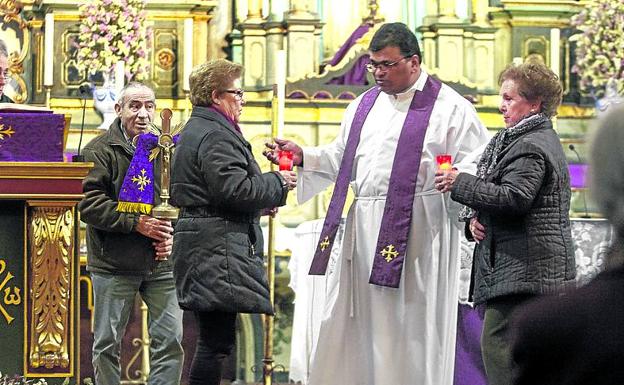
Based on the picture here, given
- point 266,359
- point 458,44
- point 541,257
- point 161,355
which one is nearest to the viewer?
point 541,257

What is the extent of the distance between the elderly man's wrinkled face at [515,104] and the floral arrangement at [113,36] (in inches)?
150

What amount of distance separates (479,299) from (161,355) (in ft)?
5.50

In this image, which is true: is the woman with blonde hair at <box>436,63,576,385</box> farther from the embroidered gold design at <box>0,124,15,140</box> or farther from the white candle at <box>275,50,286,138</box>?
the embroidered gold design at <box>0,124,15,140</box>

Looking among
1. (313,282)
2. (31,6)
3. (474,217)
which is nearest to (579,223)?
(313,282)

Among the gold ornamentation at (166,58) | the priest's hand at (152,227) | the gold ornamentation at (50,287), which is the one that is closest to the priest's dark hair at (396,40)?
the priest's hand at (152,227)

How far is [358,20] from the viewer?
9.12 metres

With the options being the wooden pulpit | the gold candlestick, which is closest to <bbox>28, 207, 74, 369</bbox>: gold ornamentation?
the wooden pulpit

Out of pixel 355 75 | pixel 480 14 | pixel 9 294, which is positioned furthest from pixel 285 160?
pixel 480 14

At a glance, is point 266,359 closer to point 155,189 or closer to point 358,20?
point 155,189

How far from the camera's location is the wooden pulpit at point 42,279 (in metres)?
5.21

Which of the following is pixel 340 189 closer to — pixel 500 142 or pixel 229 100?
pixel 229 100

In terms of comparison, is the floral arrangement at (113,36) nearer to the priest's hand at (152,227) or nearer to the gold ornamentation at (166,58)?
the gold ornamentation at (166,58)

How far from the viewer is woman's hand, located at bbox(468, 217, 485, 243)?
491 centimetres

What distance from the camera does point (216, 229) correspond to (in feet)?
16.2
